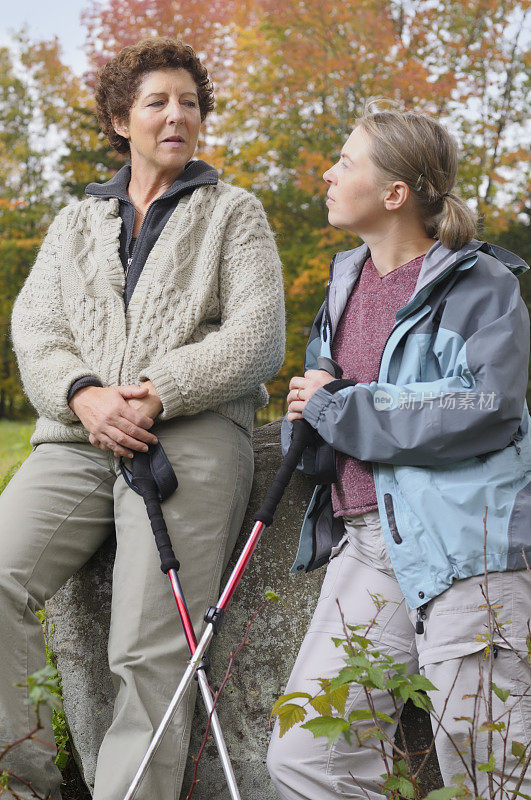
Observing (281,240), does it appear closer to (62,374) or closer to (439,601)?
(62,374)

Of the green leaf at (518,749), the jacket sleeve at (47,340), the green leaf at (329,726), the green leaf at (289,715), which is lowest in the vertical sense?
the green leaf at (518,749)

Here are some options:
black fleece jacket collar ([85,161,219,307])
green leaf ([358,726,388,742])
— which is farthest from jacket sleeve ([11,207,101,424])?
green leaf ([358,726,388,742])

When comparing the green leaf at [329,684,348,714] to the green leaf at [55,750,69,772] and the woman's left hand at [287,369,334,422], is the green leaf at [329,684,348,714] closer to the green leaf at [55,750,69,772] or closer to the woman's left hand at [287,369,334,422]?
the woman's left hand at [287,369,334,422]

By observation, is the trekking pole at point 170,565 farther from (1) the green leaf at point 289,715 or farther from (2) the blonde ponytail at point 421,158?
(2) the blonde ponytail at point 421,158

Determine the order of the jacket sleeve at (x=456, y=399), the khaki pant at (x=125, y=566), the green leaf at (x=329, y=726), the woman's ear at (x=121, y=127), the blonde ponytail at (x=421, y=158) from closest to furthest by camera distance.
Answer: the green leaf at (x=329, y=726) < the jacket sleeve at (x=456, y=399) < the khaki pant at (x=125, y=566) < the blonde ponytail at (x=421, y=158) < the woman's ear at (x=121, y=127)

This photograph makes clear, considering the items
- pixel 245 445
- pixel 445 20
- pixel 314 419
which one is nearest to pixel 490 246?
pixel 314 419

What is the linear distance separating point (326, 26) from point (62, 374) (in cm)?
789

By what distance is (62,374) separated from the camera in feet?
9.70

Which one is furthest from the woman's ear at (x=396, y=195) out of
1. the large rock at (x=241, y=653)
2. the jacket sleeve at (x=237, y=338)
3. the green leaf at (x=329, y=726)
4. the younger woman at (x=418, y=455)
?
the green leaf at (x=329, y=726)

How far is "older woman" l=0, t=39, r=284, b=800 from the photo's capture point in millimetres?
2549

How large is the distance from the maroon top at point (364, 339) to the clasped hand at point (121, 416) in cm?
62

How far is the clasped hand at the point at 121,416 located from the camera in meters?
2.78

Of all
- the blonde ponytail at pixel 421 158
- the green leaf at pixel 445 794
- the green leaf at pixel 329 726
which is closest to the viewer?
the green leaf at pixel 445 794

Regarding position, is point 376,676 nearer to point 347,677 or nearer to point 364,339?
point 347,677
